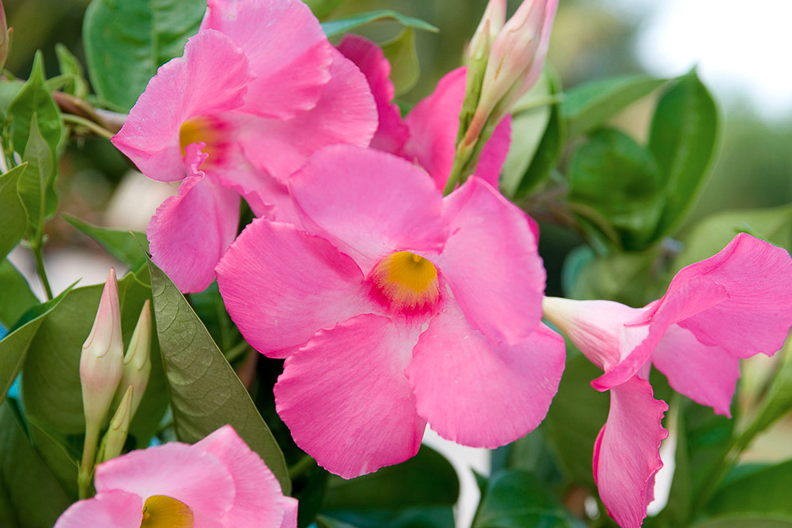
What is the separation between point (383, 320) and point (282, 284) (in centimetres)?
4

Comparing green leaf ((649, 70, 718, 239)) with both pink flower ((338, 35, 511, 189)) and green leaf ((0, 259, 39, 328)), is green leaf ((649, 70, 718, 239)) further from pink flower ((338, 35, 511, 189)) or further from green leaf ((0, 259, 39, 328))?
green leaf ((0, 259, 39, 328))

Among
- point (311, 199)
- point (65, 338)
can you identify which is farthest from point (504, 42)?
point (65, 338)

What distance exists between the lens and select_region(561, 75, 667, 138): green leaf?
18.2 inches

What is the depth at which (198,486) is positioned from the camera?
202mm

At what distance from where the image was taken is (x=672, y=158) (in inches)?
19.6

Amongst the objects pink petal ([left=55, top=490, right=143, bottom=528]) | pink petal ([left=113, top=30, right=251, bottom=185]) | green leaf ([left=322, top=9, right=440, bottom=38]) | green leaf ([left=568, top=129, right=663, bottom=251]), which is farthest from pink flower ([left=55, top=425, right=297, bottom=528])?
green leaf ([left=568, top=129, right=663, bottom=251])

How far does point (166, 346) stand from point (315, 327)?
58 millimetres

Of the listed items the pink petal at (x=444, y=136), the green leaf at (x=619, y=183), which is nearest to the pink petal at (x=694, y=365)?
the pink petal at (x=444, y=136)

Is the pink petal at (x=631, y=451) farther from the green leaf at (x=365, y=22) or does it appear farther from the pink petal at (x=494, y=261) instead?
the green leaf at (x=365, y=22)

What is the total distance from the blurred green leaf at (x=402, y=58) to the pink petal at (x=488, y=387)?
22 centimetres

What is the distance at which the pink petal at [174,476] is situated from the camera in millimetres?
191

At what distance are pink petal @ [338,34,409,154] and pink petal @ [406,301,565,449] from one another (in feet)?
0.39

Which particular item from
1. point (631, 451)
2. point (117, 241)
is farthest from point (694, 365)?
point (117, 241)

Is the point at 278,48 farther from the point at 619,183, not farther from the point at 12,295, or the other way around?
the point at 619,183
